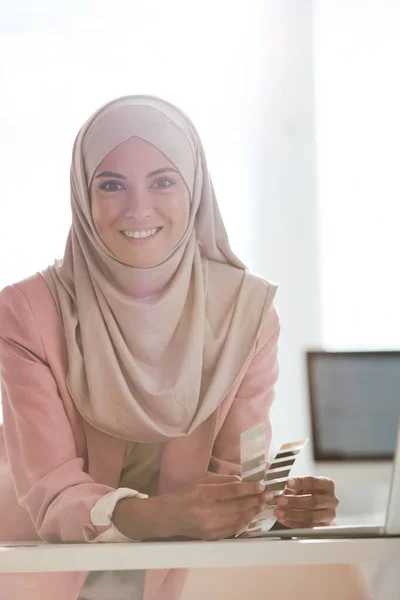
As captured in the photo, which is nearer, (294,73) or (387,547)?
(387,547)

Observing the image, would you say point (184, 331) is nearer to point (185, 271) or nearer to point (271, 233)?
point (185, 271)

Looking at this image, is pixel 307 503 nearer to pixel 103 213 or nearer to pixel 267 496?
pixel 267 496

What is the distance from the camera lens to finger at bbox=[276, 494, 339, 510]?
1.26 meters

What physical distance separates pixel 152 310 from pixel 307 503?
0.42 metres

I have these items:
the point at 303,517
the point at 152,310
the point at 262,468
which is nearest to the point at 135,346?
the point at 152,310

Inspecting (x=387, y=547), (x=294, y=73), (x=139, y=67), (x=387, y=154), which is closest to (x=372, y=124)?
(x=387, y=154)

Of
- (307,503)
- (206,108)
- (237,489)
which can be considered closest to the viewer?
(237,489)

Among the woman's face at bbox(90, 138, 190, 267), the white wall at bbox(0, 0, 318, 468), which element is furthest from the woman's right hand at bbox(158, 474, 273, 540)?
the woman's face at bbox(90, 138, 190, 267)

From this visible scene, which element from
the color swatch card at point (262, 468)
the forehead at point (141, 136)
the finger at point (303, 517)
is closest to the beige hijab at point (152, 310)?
the forehead at point (141, 136)

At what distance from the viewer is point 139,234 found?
133cm

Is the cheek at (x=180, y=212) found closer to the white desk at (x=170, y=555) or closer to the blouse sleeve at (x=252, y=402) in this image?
the blouse sleeve at (x=252, y=402)

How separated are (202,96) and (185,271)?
1.25ft

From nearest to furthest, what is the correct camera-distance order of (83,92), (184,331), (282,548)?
1. (282,548)
2. (184,331)
3. (83,92)

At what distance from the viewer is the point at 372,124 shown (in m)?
1.55
